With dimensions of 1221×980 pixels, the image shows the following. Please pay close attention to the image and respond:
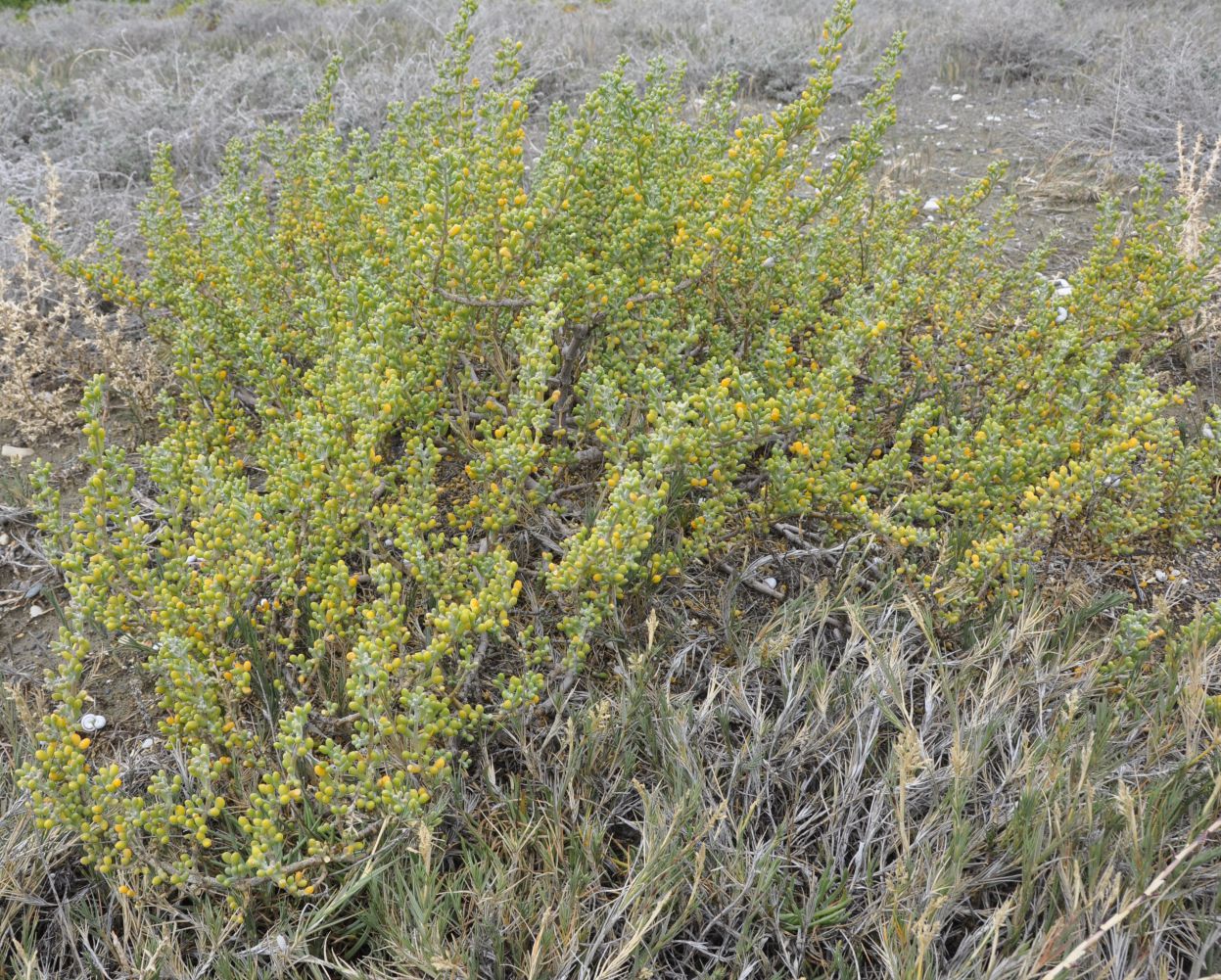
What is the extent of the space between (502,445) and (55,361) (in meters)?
2.36

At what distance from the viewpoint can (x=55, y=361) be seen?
3.61 m

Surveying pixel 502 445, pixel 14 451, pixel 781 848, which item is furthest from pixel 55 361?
pixel 781 848

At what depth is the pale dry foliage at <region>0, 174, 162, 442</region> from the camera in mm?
3363

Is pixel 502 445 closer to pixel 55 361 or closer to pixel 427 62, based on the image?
pixel 55 361

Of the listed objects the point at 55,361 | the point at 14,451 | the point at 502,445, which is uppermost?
the point at 502,445

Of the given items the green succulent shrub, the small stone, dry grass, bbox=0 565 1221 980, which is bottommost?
the small stone

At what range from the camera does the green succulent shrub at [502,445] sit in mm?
2016

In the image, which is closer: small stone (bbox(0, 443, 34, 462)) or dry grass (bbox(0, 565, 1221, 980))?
dry grass (bbox(0, 565, 1221, 980))

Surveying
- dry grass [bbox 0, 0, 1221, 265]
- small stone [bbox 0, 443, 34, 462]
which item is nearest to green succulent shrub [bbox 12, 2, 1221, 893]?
small stone [bbox 0, 443, 34, 462]

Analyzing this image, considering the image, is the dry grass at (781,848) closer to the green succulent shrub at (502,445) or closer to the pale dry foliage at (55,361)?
the green succulent shrub at (502,445)

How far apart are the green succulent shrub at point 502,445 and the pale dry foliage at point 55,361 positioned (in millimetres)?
209

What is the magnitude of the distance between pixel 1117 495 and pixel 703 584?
4.35ft

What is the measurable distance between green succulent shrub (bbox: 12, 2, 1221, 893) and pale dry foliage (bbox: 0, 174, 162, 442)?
21cm

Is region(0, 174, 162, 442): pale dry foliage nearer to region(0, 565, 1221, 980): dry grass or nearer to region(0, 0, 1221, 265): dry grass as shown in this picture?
region(0, 0, 1221, 265): dry grass
